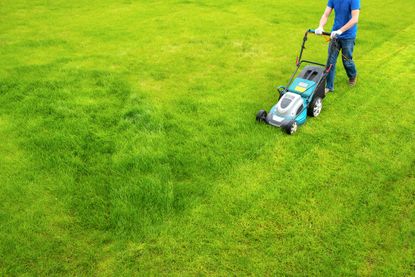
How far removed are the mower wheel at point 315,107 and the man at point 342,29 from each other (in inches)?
32.8

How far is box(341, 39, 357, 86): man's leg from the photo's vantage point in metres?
6.13

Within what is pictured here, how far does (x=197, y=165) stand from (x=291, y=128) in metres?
1.54

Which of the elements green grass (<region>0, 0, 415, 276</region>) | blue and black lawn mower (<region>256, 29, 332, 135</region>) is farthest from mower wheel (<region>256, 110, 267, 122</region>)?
green grass (<region>0, 0, 415, 276</region>)

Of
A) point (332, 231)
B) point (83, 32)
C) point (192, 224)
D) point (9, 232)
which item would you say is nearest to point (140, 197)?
point (192, 224)

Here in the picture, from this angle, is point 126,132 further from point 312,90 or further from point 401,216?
point 401,216

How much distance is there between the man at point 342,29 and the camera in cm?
567

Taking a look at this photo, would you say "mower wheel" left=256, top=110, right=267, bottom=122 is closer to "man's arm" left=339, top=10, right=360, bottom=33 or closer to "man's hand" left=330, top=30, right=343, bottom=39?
"man's hand" left=330, top=30, right=343, bottom=39

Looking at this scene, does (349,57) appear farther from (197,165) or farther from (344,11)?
(197,165)

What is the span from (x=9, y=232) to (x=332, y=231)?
3.52 meters

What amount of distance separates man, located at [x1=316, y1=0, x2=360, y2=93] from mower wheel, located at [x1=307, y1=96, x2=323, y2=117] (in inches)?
32.8

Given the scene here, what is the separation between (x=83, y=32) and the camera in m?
9.79

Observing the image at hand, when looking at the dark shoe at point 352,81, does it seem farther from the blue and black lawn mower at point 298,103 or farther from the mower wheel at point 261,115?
the mower wheel at point 261,115

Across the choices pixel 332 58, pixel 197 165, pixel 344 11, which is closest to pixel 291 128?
pixel 197 165

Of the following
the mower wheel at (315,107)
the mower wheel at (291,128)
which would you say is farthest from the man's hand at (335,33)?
the mower wheel at (291,128)
